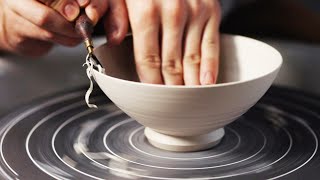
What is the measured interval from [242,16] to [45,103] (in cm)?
103

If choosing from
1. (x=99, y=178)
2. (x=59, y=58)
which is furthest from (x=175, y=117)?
(x=59, y=58)

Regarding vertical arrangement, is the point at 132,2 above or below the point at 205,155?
above

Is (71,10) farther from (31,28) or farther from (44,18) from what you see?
(31,28)

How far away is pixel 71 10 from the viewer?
0.86m

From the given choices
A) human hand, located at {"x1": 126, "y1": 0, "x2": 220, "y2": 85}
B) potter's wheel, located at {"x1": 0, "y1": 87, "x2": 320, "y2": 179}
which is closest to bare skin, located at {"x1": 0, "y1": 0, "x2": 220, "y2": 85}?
human hand, located at {"x1": 126, "y1": 0, "x2": 220, "y2": 85}

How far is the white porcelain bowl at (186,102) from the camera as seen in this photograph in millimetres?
740

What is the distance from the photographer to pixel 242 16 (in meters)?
1.91

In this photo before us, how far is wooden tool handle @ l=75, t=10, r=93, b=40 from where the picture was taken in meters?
0.85

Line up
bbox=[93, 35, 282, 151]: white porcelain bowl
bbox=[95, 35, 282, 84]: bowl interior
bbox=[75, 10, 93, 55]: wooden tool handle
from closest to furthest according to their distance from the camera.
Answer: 1. bbox=[93, 35, 282, 151]: white porcelain bowl
2. bbox=[75, 10, 93, 55]: wooden tool handle
3. bbox=[95, 35, 282, 84]: bowl interior

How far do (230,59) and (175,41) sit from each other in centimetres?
15

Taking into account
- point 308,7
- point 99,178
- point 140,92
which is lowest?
point 308,7

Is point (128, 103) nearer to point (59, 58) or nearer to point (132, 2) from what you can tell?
point (132, 2)

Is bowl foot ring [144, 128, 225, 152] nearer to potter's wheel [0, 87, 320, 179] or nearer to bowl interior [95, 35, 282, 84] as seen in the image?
potter's wheel [0, 87, 320, 179]

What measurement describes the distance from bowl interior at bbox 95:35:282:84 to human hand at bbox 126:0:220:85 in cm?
6
